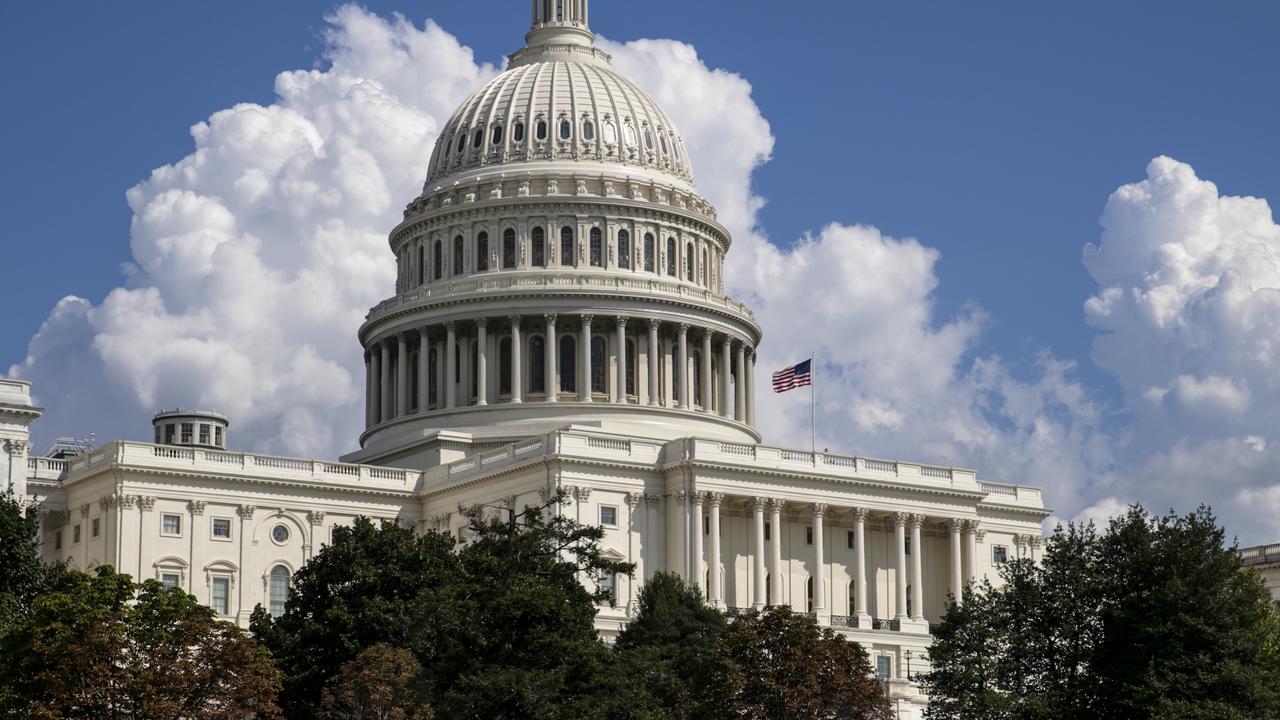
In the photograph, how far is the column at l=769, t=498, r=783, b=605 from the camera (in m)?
144

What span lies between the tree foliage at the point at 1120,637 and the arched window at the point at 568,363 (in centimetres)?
6774

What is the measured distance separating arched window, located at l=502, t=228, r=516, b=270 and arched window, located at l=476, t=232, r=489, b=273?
3.95 feet

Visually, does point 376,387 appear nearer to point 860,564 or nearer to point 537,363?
point 537,363

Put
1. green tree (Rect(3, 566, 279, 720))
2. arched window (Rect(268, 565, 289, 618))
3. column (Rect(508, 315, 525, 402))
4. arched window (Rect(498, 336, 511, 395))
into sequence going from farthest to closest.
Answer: arched window (Rect(498, 336, 511, 395))
column (Rect(508, 315, 525, 402))
arched window (Rect(268, 565, 289, 618))
green tree (Rect(3, 566, 279, 720))

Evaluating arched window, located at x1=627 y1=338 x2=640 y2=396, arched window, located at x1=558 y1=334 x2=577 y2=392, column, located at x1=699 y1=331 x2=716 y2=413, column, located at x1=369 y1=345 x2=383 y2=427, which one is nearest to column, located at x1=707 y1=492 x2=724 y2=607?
arched window, located at x1=627 y1=338 x2=640 y2=396

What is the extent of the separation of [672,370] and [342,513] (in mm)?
28071

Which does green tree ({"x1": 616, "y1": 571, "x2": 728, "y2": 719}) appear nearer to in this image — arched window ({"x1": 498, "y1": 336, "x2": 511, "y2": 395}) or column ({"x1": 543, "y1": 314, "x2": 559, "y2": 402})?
column ({"x1": 543, "y1": 314, "x2": 559, "y2": 402})

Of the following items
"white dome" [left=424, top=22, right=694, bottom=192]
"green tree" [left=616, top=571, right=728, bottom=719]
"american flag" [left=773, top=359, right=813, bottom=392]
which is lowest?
"green tree" [left=616, top=571, right=728, bottom=719]

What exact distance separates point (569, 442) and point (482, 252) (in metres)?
33.5

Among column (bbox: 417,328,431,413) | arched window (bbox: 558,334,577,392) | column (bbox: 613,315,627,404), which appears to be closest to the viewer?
column (bbox: 613,315,627,404)

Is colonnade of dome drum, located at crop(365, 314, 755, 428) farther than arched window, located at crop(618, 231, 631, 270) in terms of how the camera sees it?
No

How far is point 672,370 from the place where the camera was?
172 m

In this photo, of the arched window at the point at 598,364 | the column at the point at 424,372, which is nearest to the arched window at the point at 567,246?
the arched window at the point at 598,364

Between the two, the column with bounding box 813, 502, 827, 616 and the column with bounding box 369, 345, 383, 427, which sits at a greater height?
the column with bounding box 369, 345, 383, 427
